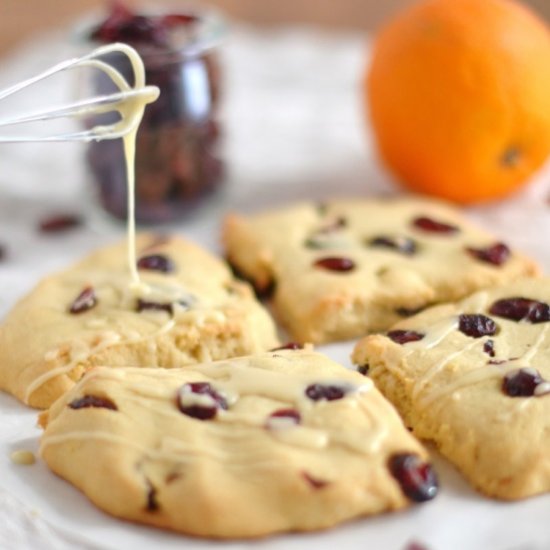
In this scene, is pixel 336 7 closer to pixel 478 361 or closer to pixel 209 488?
pixel 478 361

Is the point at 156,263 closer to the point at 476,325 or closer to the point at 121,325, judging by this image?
the point at 121,325

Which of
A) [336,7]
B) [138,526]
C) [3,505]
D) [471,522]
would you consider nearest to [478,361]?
[471,522]

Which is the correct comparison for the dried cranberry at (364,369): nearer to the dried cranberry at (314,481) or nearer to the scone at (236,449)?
the scone at (236,449)

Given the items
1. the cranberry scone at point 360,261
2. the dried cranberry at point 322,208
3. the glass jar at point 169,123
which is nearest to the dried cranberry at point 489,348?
the cranberry scone at point 360,261

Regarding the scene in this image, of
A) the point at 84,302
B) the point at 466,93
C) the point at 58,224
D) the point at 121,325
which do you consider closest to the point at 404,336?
the point at 121,325

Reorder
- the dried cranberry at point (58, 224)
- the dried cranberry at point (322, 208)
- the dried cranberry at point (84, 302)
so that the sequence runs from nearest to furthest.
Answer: the dried cranberry at point (84, 302), the dried cranberry at point (322, 208), the dried cranberry at point (58, 224)

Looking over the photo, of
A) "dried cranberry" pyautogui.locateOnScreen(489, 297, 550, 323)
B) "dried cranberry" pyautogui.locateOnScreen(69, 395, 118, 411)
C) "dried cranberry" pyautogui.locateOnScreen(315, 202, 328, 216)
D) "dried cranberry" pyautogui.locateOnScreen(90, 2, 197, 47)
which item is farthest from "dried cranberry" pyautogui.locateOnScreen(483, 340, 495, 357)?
"dried cranberry" pyautogui.locateOnScreen(90, 2, 197, 47)
